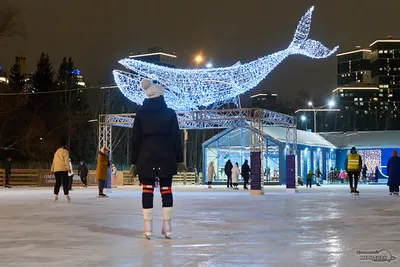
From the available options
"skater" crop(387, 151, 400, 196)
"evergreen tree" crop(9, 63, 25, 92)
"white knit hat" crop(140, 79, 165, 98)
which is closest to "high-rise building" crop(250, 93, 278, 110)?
"evergreen tree" crop(9, 63, 25, 92)

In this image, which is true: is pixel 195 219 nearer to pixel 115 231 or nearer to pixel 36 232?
pixel 115 231

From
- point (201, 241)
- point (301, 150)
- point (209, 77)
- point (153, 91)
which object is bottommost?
point (201, 241)

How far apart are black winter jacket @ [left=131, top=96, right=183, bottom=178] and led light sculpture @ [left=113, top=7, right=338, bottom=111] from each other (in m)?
19.5

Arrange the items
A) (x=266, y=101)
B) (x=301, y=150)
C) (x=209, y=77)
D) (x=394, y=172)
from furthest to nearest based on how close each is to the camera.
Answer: (x=266, y=101) → (x=301, y=150) → (x=209, y=77) → (x=394, y=172)

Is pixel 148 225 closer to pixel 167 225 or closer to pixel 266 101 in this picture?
pixel 167 225

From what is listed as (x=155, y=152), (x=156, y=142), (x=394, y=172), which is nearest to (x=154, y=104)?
(x=156, y=142)

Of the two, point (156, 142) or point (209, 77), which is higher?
point (209, 77)

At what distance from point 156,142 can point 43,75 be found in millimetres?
62254

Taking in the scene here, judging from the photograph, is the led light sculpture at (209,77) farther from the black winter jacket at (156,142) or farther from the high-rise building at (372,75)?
the high-rise building at (372,75)

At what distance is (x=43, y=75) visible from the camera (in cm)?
6631

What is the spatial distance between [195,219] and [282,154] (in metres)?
30.1

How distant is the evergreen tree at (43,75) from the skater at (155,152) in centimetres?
6062

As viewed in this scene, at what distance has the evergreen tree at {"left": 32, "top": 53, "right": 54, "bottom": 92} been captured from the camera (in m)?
65.9

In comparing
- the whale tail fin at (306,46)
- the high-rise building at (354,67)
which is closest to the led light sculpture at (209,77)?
the whale tail fin at (306,46)
